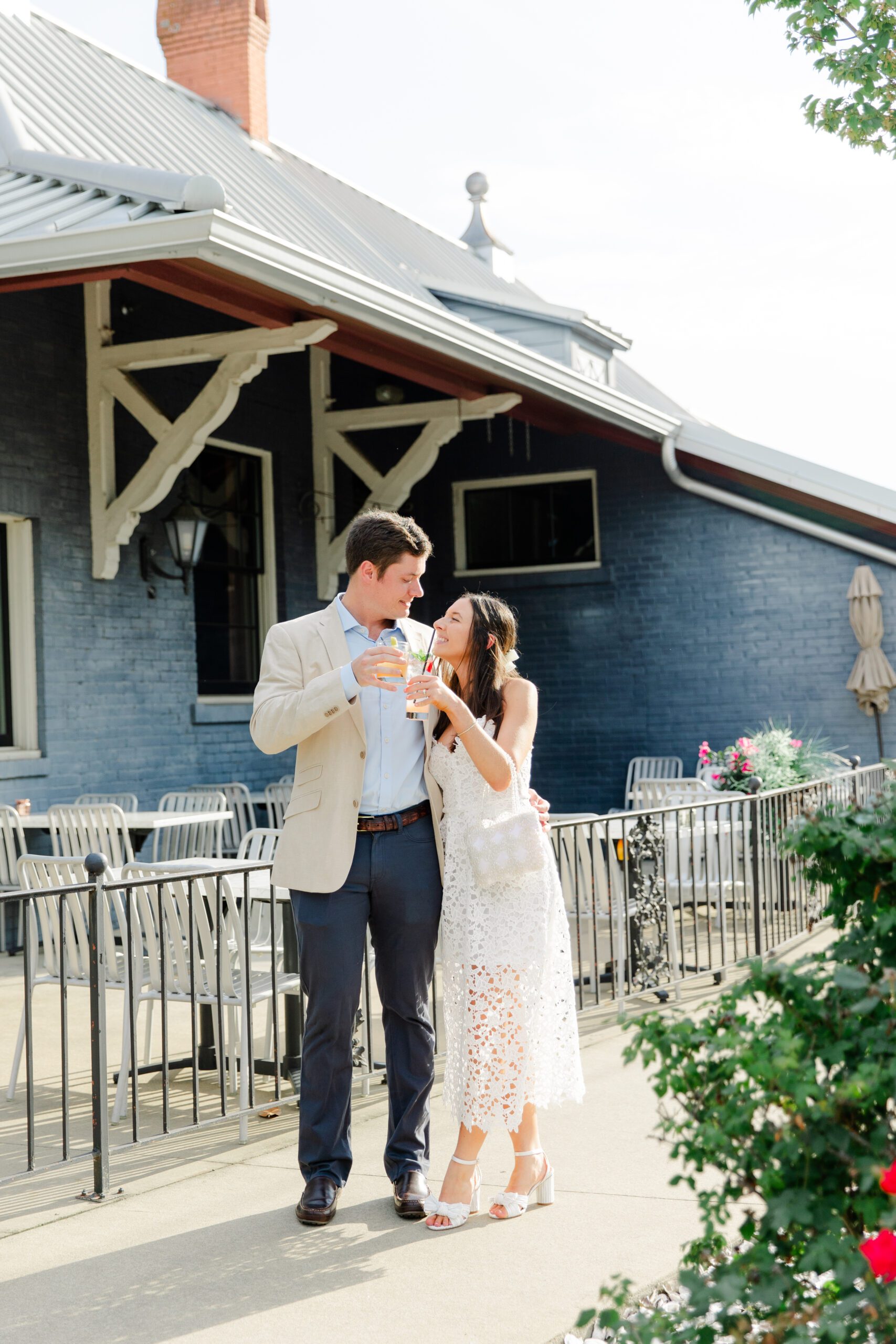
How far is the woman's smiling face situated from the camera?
368 cm

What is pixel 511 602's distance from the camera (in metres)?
13.6

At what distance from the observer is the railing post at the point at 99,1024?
3844 mm

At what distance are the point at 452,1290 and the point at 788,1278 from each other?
1443mm

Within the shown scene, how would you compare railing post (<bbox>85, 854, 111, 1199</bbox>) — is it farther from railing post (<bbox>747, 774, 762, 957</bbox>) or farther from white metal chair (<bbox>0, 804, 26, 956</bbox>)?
white metal chair (<bbox>0, 804, 26, 956</bbox>)

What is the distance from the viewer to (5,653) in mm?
9039

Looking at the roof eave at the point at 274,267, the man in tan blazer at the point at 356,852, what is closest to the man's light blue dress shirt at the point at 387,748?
the man in tan blazer at the point at 356,852

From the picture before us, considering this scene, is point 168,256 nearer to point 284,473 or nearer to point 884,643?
point 284,473

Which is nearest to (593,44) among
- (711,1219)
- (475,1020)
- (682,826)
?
(682,826)

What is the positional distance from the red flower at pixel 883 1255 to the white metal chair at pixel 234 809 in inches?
338

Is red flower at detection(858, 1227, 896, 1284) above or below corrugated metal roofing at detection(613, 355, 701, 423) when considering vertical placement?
below

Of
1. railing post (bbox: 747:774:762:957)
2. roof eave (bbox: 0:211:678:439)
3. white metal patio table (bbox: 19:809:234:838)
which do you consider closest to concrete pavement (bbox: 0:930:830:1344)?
railing post (bbox: 747:774:762:957)

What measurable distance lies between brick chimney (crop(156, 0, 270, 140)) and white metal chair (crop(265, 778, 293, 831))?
21.0 feet

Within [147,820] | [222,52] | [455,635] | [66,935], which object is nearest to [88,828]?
[147,820]

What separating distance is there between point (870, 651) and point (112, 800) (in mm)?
6337
